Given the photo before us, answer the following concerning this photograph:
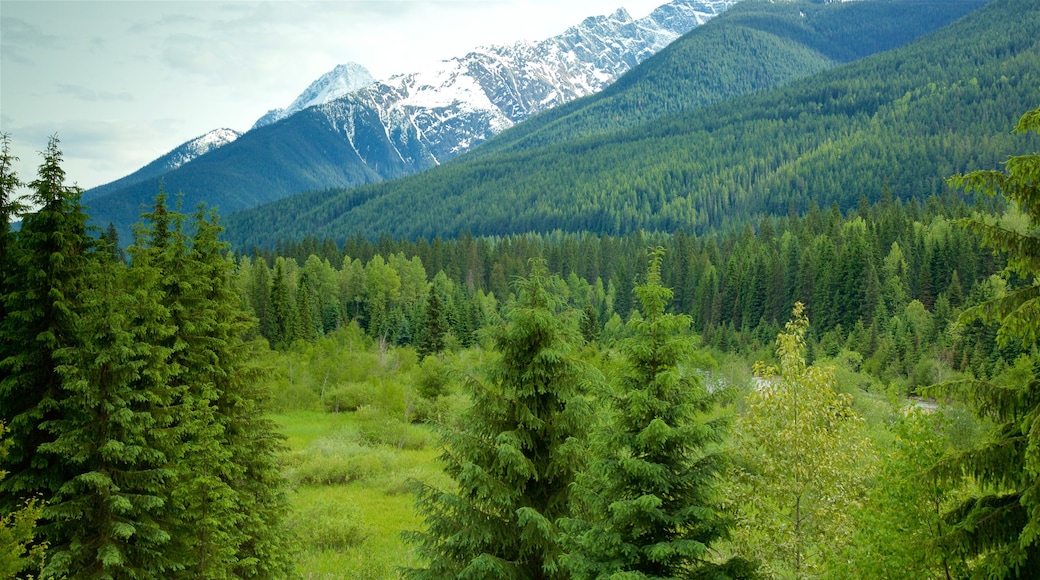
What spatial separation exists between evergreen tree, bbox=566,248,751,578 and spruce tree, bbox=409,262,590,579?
1.65 m

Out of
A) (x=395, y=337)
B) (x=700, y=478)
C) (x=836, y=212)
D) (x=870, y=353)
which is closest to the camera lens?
(x=700, y=478)

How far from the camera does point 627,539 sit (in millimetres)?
13438

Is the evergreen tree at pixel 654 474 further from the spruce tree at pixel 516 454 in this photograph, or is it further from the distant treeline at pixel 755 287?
the distant treeline at pixel 755 287

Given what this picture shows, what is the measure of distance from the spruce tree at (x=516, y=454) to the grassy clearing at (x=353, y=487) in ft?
6.38

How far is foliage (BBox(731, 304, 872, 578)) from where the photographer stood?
16.8m

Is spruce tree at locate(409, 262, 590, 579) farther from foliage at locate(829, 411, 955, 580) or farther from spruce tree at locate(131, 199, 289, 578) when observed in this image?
foliage at locate(829, 411, 955, 580)

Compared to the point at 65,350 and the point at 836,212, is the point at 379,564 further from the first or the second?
the point at 836,212

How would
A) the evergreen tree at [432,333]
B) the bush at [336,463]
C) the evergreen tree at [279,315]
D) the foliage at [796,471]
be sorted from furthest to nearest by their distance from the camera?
the evergreen tree at [279,315], the evergreen tree at [432,333], the bush at [336,463], the foliage at [796,471]

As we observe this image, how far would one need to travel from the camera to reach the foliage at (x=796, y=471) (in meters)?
16.8

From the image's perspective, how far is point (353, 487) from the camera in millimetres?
43438

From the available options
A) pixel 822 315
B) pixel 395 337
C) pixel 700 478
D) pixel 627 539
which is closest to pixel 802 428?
pixel 700 478

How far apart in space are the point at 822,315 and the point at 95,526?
3860 inches

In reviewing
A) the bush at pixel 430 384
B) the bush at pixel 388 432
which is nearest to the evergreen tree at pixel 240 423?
the bush at pixel 388 432

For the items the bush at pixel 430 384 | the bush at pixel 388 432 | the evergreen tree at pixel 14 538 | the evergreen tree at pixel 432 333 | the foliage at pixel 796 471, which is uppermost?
the evergreen tree at pixel 14 538
